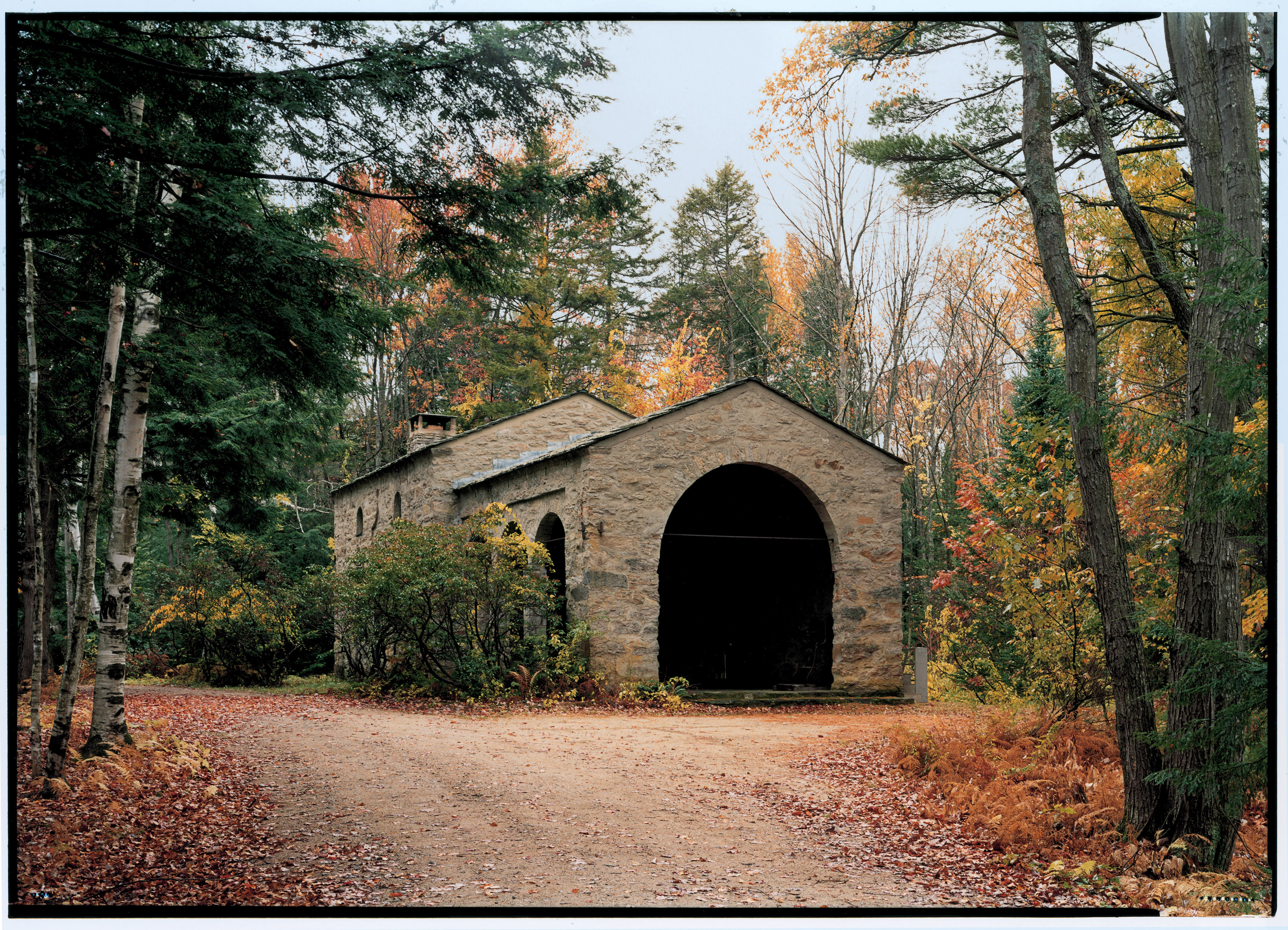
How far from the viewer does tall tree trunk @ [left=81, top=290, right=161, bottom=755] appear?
6.79 meters

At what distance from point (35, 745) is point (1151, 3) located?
732cm

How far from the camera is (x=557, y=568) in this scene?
15.7m

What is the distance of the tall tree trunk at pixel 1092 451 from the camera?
5.46m

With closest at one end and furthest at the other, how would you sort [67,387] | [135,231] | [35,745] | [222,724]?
[135,231]
[35,745]
[67,387]
[222,724]

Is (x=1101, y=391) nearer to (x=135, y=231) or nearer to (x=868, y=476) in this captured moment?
(x=135, y=231)

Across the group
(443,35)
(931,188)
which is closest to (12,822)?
(443,35)

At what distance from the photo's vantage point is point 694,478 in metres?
12.7

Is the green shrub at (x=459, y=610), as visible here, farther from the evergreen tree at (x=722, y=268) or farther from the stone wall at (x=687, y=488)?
the evergreen tree at (x=722, y=268)

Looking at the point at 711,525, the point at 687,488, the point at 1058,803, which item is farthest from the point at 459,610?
the point at 1058,803

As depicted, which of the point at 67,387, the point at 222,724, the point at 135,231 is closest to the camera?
the point at 135,231

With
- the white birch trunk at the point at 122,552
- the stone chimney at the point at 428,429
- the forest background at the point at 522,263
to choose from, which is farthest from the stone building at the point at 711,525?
the white birch trunk at the point at 122,552

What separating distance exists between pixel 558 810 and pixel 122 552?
3447 mm

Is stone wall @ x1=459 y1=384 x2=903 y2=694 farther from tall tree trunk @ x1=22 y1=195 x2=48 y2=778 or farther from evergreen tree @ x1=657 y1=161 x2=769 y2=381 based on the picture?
tall tree trunk @ x1=22 y1=195 x2=48 y2=778

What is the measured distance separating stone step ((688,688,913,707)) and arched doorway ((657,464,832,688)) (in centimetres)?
79
